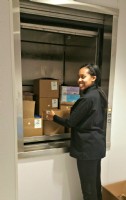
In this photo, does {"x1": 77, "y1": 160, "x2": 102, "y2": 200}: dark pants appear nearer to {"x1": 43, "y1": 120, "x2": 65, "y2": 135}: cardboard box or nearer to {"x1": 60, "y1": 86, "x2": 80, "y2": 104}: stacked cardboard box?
{"x1": 43, "y1": 120, "x2": 65, "y2": 135}: cardboard box

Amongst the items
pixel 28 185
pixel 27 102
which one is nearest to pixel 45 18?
pixel 27 102

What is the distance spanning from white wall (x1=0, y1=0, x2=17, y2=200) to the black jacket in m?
0.73

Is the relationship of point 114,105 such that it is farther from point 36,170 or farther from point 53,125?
point 36,170

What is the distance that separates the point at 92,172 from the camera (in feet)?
5.19

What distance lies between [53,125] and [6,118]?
101cm

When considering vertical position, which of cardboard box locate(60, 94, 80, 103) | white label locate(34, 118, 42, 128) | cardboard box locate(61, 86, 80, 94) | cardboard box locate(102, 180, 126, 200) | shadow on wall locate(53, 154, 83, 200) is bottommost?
cardboard box locate(102, 180, 126, 200)

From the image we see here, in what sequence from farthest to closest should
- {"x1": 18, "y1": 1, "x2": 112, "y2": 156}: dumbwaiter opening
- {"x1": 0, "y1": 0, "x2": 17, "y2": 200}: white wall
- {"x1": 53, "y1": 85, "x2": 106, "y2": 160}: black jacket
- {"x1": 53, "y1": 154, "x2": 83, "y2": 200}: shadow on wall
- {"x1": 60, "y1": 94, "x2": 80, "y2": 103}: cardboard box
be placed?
{"x1": 60, "y1": 94, "x2": 80, "y2": 103}: cardboard box
{"x1": 53, "y1": 154, "x2": 83, "y2": 200}: shadow on wall
{"x1": 18, "y1": 1, "x2": 112, "y2": 156}: dumbwaiter opening
{"x1": 53, "y1": 85, "x2": 106, "y2": 160}: black jacket
{"x1": 0, "y1": 0, "x2": 17, "y2": 200}: white wall

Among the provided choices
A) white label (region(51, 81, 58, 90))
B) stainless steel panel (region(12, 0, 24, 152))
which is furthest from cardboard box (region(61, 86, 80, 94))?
stainless steel panel (region(12, 0, 24, 152))

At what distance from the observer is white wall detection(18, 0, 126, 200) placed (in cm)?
160

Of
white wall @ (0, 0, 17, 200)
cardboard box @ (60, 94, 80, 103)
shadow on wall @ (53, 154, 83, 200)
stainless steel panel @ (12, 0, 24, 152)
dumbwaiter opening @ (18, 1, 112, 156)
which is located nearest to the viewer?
white wall @ (0, 0, 17, 200)

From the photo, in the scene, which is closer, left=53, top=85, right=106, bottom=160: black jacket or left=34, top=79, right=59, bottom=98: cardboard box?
left=53, top=85, right=106, bottom=160: black jacket

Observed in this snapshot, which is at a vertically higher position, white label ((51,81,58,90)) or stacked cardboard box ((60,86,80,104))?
white label ((51,81,58,90))

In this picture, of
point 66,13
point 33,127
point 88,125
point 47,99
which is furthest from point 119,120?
point 66,13

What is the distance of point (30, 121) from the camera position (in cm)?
162
